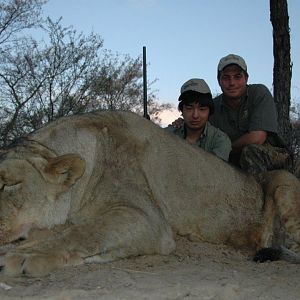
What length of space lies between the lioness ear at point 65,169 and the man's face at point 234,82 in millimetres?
2885

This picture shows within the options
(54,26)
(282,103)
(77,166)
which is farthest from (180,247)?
(54,26)

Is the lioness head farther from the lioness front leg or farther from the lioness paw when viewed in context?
the lioness paw

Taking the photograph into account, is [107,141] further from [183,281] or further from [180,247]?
[183,281]

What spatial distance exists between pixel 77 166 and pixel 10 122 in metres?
12.6

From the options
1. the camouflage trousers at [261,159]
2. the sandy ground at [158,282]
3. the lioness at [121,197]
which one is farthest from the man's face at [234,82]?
the sandy ground at [158,282]

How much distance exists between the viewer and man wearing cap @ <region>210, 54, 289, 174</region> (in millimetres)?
5812

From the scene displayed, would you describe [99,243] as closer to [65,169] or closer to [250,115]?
[65,169]

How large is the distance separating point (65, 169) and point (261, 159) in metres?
2.29

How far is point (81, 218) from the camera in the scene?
3.81 metres

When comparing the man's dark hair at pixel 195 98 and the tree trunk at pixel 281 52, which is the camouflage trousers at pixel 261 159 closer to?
the man's dark hair at pixel 195 98

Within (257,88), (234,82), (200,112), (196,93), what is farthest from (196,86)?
(257,88)

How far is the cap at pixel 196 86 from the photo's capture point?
18.0 ft

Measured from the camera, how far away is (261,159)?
17.1ft

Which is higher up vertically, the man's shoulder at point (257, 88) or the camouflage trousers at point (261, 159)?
the man's shoulder at point (257, 88)
